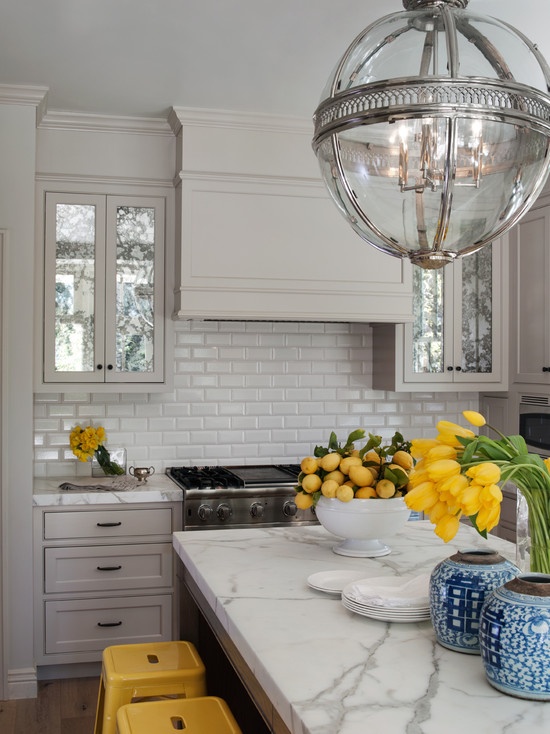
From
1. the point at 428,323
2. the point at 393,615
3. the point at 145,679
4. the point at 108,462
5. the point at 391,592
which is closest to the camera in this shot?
the point at 393,615

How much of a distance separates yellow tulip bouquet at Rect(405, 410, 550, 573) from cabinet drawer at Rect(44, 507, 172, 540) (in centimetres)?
264

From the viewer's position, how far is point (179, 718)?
1.96 metres

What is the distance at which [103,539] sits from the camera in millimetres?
4016

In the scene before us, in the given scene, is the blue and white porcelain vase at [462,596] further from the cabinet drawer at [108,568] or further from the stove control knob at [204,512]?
the cabinet drawer at [108,568]

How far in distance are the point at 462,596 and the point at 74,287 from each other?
3.11 meters

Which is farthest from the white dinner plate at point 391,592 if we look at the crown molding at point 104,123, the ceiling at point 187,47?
the crown molding at point 104,123

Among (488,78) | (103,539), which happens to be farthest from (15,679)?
(488,78)

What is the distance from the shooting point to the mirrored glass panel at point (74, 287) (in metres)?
4.20

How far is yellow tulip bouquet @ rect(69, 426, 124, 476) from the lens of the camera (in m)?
4.24

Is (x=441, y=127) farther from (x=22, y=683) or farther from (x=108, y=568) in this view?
(x=22, y=683)

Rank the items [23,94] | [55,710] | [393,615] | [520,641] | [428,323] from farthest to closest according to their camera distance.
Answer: [428,323] < [23,94] < [55,710] < [393,615] < [520,641]

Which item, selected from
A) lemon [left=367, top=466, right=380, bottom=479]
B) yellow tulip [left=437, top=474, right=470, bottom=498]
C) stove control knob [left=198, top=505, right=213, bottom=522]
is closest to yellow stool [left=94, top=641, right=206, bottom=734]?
lemon [left=367, top=466, right=380, bottom=479]

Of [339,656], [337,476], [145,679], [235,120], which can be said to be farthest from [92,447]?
[339,656]

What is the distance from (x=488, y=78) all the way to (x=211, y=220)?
2.83 meters
